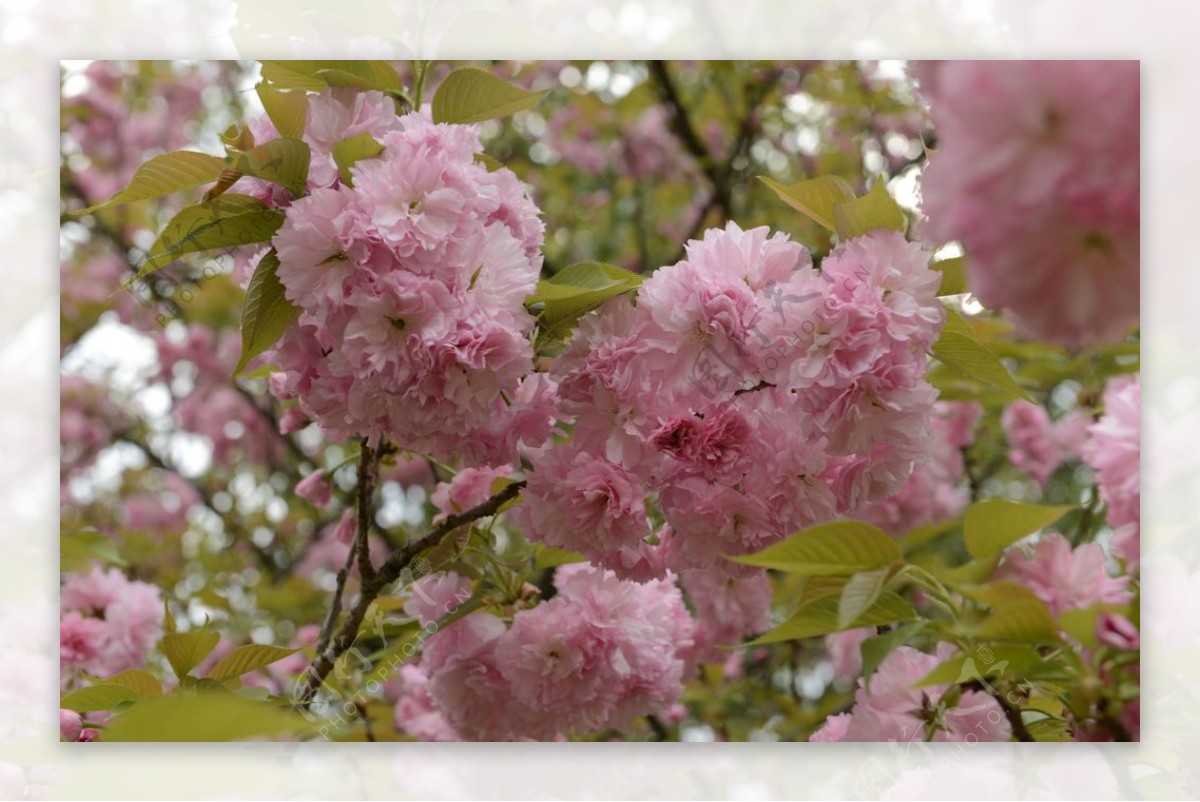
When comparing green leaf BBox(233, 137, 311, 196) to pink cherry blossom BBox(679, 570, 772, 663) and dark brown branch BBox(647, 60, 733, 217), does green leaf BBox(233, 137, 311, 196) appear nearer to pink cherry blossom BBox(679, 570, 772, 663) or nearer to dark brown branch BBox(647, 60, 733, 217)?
pink cherry blossom BBox(679, 570, 772, 663)

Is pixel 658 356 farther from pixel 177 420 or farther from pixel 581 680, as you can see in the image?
pixel 177 420

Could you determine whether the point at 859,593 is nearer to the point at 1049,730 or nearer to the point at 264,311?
the point at 1049,730

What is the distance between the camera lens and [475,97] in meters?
1.04

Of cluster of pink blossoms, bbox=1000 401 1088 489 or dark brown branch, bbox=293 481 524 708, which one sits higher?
cluster of pink blossoms, bbox=1000 401 1088 489

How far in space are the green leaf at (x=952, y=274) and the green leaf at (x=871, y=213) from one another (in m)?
0.09

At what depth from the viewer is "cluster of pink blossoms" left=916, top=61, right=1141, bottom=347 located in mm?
649

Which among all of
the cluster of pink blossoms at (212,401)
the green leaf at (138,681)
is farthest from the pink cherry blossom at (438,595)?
the cluster of pink blossoms at (212,401)

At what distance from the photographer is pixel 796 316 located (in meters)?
0.87

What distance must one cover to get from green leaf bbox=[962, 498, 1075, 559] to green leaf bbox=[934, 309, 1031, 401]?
0.40 ft

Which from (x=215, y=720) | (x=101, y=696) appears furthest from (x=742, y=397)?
(x=101, y=696)

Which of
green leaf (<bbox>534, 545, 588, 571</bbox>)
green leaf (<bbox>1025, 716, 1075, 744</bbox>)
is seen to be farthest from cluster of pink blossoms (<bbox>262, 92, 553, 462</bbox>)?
green leaf (<bbox>1025, 716, 1075, 744</bbox>)

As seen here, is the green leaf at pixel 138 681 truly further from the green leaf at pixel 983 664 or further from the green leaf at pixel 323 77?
the green leaf at pixel 983 664

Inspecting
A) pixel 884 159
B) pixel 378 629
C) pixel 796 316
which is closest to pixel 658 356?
pixel 796 316

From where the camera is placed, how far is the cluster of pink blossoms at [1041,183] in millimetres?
649
